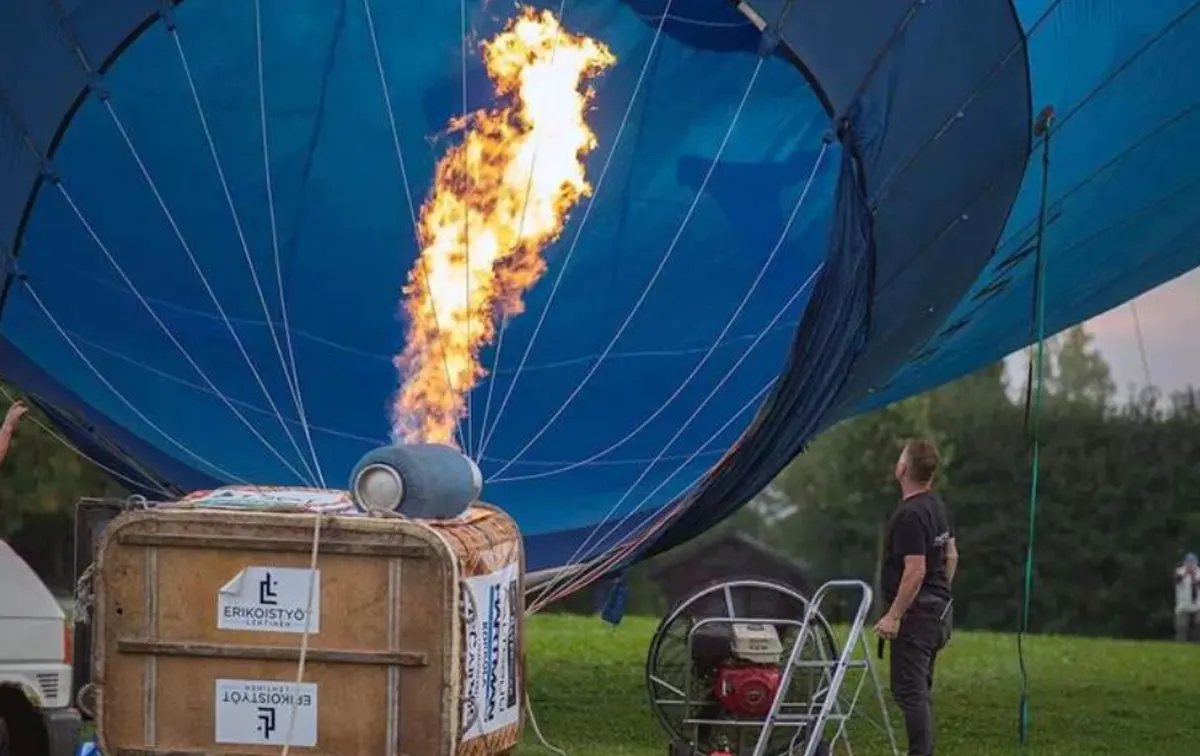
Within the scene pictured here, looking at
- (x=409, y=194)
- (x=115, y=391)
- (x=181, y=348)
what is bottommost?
(x=115, y=391)

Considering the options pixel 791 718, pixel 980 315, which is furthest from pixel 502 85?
pixel 791 718

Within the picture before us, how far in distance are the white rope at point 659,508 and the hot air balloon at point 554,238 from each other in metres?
0.03

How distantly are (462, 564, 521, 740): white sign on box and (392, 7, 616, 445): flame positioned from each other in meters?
2.41

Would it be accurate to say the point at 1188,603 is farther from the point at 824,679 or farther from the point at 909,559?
the point at 824,679

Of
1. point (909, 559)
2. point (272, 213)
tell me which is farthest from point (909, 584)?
point (272, 213)

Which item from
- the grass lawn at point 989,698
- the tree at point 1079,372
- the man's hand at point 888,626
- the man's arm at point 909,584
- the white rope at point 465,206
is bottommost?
the grass lawn at point 989,698

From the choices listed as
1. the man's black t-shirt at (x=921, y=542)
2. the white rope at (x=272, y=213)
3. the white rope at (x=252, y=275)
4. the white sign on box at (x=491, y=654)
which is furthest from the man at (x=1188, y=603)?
the white sign on box at (x=491, y=654)

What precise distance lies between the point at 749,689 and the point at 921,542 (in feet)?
2.49

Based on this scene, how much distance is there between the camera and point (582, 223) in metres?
8.89

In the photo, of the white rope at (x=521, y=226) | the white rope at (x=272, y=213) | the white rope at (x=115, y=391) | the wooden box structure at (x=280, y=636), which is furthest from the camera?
the white rope at (x=115, y=391)

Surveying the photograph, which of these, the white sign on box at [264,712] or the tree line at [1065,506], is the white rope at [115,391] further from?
the tree line at [1065,506]

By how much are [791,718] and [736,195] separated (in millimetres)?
2542

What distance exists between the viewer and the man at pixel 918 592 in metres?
7.37

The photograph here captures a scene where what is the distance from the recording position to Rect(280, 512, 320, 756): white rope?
5.57m
